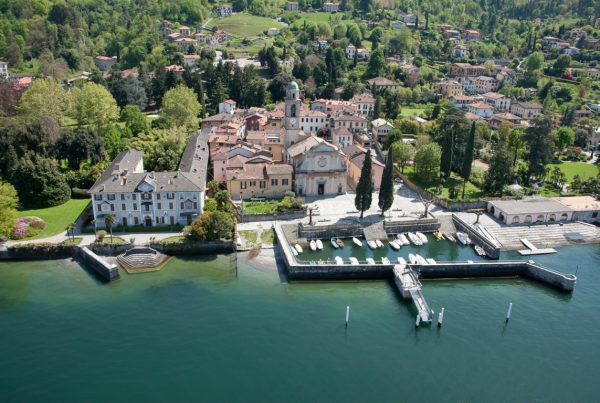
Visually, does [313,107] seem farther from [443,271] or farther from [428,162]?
[443,271]

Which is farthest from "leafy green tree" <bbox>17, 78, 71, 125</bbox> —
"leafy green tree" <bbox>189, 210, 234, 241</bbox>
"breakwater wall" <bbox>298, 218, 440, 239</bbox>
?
"breakwater wall" <bbox>298, 218, 440, 239</bbox>

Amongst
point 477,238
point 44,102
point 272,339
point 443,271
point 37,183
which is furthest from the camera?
point 44,102

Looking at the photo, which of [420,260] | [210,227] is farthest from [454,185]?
[210,227]

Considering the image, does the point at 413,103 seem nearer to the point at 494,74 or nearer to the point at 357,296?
the point at 494,74

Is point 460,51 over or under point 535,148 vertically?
over

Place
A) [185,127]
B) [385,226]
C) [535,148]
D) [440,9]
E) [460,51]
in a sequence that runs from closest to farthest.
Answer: [385,226]
[535,148]
[185,127]
[460,51]
[440,9]

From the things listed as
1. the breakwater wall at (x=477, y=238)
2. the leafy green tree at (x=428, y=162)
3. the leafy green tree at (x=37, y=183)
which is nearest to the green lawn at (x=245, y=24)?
the leafy green tree at (x=428, y=162)

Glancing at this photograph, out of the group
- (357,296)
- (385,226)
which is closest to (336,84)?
(385,226)
